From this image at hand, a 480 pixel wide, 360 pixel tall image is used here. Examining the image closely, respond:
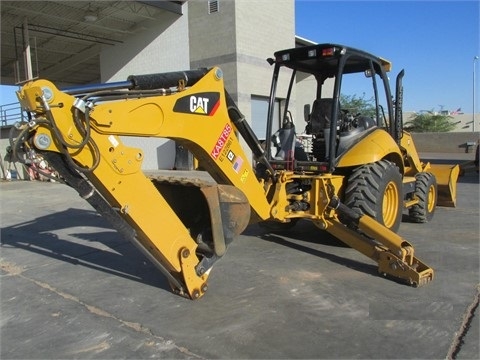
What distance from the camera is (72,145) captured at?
3.51 m

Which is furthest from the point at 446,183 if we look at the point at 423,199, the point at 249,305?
the point at 249,305

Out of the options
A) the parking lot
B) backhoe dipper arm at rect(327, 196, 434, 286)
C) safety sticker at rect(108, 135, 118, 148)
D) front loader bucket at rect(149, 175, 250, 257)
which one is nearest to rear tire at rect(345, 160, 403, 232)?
backhoe dipper arm at rect(327, 196, 434, 286)

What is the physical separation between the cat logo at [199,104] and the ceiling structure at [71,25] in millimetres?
14442

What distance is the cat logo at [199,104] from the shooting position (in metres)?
4.12

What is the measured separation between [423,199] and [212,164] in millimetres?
4473

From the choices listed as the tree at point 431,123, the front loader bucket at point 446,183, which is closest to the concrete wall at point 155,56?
the front loader bucket at point 446,183

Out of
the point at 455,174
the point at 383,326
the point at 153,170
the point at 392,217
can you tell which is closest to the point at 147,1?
the point at 153,170

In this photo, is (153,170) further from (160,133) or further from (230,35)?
(160,133)

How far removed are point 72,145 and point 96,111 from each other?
33 cm

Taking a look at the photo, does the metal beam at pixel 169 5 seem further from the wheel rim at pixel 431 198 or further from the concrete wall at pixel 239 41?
the wheel rim at pixel 431 198

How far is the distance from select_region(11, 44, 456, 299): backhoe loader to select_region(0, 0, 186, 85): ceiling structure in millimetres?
13139

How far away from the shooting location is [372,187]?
19.1 ft

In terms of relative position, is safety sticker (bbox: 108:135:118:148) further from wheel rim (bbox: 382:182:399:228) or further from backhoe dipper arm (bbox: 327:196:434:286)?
wheel rim (bbox: 382:182:399:228)

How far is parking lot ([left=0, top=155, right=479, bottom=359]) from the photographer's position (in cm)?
341
